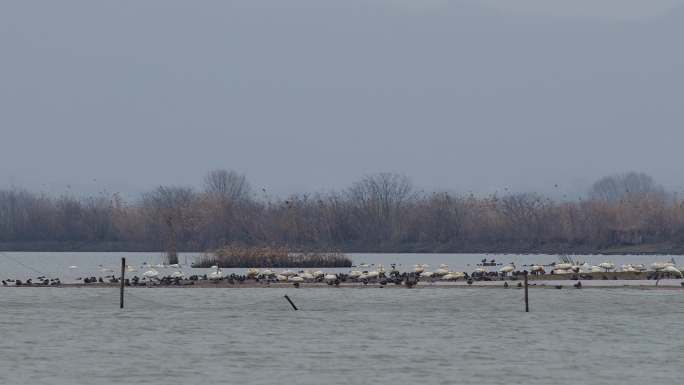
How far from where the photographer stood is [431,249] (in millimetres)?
122188

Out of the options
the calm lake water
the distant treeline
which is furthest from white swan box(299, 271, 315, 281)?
the distant treeline

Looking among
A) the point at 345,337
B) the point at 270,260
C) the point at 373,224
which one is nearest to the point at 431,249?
the point at 373,224

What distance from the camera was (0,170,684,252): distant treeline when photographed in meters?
115

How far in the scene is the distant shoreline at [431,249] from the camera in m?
112

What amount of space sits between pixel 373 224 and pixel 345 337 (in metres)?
82.4

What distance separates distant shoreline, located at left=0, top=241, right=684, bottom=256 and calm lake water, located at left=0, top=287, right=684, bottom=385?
5066 cm

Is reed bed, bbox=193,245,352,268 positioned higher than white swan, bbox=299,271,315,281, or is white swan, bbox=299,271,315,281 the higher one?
reed bed, bbox=193,245,352,268

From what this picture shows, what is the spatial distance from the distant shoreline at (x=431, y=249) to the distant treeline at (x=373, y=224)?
0.43ft

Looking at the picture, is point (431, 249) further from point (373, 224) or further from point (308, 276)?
point (308, 276)

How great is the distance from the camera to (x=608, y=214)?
115625 mm

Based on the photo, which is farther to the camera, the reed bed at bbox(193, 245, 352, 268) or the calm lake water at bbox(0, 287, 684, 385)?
the reed bed at bbox(193, 245, 352, 268)

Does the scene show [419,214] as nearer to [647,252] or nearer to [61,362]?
[647,252]

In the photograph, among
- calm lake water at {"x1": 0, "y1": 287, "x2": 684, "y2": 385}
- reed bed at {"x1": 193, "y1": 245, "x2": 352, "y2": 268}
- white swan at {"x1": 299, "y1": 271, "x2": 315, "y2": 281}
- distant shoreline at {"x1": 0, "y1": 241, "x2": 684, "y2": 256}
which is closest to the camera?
calm lake water at {"x1": 0, "y1": 287, "x2": 684, "y2": 385}

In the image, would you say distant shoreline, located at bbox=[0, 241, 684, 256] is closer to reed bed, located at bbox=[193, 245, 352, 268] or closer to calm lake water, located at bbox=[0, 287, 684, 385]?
reed bed, located at bbox=[193, 245, 352, 268]
